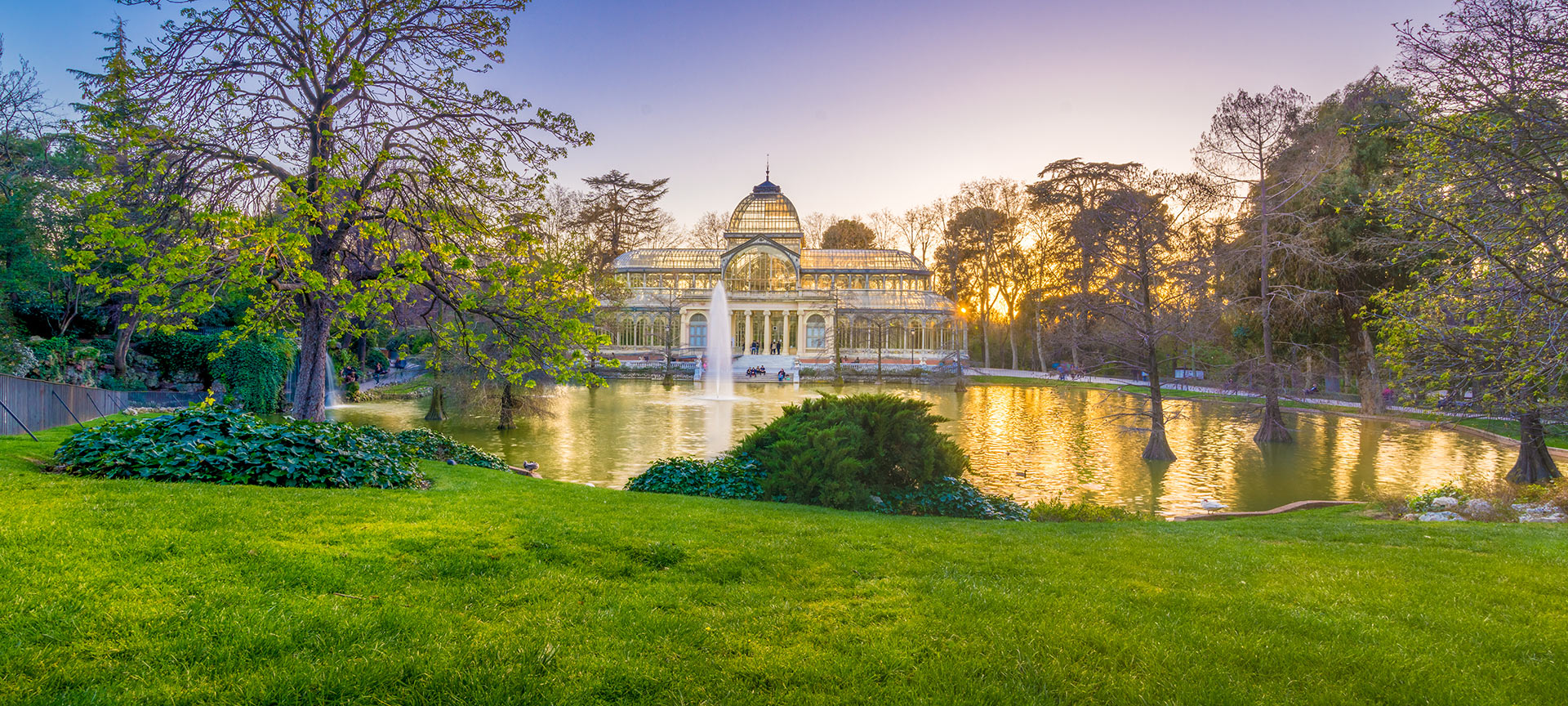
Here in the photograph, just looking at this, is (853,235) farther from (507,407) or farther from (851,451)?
(851,451)

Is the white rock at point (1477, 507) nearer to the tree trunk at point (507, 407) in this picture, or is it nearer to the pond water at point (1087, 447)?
the pond water at point (1087, 447)

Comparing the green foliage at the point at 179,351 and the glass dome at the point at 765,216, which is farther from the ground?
the glass dome at the point at 765,216

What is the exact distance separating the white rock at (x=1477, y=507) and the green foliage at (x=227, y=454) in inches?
558

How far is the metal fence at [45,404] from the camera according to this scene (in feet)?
29.1

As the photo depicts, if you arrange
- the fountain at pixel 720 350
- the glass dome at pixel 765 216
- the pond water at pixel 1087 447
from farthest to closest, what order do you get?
the glass dome at pixel 765 216 < the fountain at pixel 720 350 < the pond water at pixel 1087 447

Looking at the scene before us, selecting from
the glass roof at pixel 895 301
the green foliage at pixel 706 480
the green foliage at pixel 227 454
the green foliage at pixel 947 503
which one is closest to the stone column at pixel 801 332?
the glass roof at pixel 895 301

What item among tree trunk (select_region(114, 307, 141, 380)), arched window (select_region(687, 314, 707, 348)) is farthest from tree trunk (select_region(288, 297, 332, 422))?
arched window (select_region(687, 314, 707, 348))

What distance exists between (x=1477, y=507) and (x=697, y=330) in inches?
1769

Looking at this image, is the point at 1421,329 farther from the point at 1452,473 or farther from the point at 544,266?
the point at 1452,473

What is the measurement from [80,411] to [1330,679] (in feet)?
53.3

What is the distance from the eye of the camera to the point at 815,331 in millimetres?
53031

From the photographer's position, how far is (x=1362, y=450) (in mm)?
17094

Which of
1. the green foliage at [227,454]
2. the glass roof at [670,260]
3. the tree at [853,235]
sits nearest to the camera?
the green foliage at [227,454]

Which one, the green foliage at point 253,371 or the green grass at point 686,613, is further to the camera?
the green foliage at point 253,371
